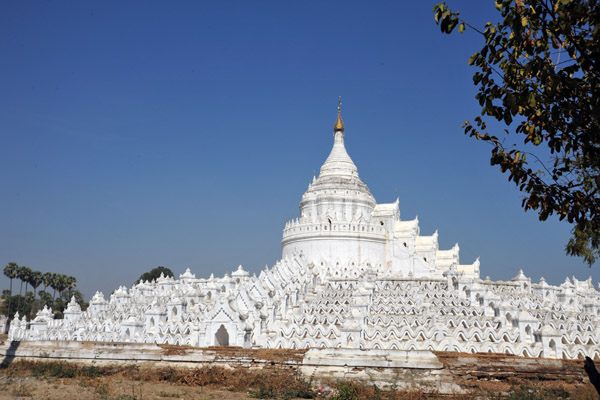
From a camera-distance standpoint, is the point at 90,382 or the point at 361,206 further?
the point at 361,206

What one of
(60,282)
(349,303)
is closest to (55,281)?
(60,282)

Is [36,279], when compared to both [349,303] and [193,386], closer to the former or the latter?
[349,303]

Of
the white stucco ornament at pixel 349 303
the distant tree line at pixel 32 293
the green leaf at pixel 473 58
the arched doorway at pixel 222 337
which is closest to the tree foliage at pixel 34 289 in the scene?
the distant tree line at pixel 32 293

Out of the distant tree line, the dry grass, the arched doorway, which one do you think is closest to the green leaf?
the dry grass

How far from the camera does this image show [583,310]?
43000mm

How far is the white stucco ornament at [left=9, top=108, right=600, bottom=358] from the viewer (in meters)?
27.7

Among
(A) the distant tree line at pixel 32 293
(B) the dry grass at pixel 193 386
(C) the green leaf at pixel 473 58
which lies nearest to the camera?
(C) the green leaf at pixel 473 58

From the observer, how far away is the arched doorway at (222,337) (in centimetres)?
2786

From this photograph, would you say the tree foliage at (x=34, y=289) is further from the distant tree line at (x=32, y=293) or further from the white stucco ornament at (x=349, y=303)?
the white stucco ornament at (x=349, y=303)

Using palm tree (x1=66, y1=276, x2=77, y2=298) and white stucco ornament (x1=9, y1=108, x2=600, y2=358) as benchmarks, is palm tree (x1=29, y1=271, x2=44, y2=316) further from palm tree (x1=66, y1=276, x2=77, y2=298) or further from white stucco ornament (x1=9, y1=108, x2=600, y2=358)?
white stucco ornament (x1=9, y1=108, x2=600, y2=358)

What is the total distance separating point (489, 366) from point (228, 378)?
28.3ft

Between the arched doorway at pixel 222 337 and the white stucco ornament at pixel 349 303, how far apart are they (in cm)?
6

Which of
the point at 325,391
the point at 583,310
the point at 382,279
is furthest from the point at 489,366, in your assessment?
the point at 583,310

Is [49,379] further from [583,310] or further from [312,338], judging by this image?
[583,310]
